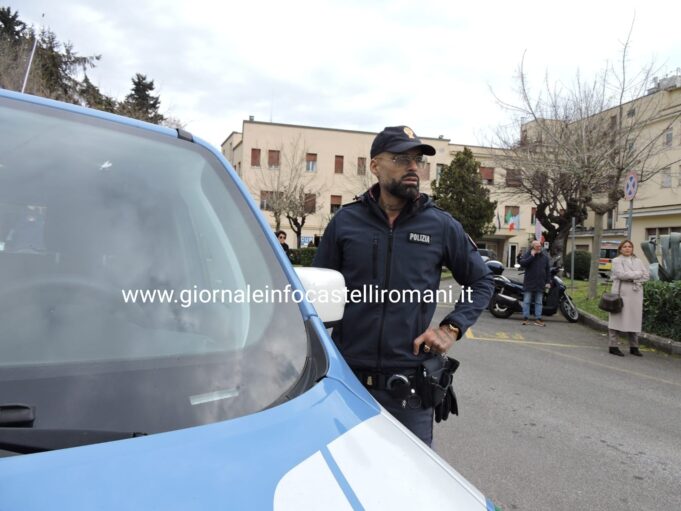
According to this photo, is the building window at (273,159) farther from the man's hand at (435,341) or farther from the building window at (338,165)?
the man's hand at (435,341)

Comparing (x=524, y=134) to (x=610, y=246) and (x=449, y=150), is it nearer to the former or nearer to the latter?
(x=610, y=246)

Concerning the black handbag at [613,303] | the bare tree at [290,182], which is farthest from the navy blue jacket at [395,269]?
the bare tree at [290,182]

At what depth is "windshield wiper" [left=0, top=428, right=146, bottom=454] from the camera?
2.71 feet

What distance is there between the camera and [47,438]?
85 centimetres

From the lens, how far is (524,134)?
16578 mm

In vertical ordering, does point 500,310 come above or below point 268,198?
below

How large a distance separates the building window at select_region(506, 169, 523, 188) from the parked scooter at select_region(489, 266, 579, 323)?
7125mm

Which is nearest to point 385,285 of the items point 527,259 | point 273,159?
point 527,259

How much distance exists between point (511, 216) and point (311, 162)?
68.2ft

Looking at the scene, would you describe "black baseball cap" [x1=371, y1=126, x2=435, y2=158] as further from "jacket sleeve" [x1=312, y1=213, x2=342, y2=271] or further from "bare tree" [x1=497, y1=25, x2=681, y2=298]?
"bare tree" [x1=497, y1=25, x2=681, y2=298]

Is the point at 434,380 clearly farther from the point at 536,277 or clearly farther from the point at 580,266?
the point at 580,266

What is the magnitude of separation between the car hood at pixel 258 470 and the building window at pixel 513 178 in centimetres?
1762

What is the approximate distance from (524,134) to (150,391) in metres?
17.4

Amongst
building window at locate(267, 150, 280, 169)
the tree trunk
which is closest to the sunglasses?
the tree trunk
